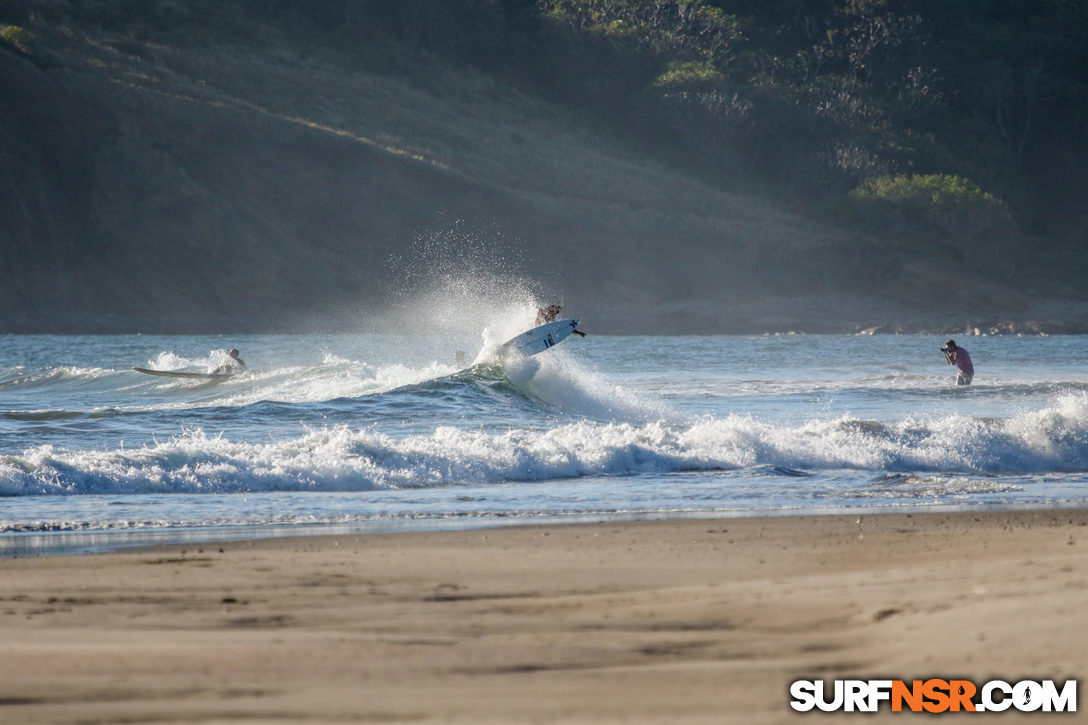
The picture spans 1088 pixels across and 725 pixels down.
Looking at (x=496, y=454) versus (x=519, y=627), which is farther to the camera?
(x=496, y=454)

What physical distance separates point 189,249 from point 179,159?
17.7 feet

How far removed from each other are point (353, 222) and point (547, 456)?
1982 inches

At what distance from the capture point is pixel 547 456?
13.1m

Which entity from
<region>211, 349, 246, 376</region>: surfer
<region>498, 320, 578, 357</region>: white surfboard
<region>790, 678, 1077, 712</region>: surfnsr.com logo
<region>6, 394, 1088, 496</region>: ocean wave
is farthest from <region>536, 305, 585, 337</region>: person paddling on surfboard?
<region>790, 678, 1077, 712</region>: surfnsr.com logo

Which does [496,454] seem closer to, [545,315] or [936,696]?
[936,696]

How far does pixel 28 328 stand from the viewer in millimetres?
52938

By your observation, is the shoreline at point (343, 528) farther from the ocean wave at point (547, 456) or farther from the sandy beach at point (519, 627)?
the ocean wave at point (547, 456)

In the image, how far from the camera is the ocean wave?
451 inches

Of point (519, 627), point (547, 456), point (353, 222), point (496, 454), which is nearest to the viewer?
point (519, 627)

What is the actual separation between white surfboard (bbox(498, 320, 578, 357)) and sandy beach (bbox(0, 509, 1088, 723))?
1383 centimetres

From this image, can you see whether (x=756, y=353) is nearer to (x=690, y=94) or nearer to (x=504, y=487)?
(x=504, y=487)

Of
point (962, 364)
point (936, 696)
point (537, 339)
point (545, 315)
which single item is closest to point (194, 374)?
A: point (545, 315)

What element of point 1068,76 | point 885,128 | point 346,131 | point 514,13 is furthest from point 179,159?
point 1068,76

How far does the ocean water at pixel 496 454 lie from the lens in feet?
33.1
